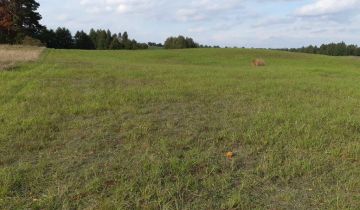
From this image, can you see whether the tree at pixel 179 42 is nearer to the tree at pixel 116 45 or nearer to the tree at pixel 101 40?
the tree at pixel 116 45

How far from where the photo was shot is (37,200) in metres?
4.27

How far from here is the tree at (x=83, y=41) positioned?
72625mm

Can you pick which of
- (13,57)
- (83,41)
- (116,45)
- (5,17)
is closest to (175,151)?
(13,57)

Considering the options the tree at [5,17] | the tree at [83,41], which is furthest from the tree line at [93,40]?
the tree at [5,17]

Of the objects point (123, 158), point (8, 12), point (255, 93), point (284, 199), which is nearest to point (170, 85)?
point (255, 93)

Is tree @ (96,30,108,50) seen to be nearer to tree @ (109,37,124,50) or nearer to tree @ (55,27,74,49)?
tree @ (109,37,124,50)

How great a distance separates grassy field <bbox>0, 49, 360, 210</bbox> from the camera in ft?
14.4

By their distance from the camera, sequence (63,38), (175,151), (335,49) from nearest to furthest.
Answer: (175,151) → (63,38) → (335,49)

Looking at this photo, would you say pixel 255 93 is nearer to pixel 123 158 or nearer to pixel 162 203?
pixel 123 158

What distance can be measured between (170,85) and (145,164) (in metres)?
7.47

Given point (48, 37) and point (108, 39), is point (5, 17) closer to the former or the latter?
point (48, 37)

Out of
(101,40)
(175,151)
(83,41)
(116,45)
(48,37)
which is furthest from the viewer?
(101,40)

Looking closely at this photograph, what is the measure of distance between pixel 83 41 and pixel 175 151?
2769 inches

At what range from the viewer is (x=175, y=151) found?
5797 millimetres
